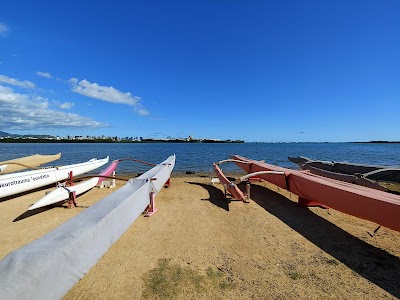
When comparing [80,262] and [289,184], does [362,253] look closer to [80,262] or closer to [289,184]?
[289,184]

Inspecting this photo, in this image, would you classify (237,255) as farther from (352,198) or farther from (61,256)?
(61,256)

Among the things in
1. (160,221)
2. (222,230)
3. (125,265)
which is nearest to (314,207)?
(222,230)

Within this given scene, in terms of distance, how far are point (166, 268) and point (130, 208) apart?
1.37 m

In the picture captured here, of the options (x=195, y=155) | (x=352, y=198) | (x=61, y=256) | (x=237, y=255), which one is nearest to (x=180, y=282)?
(x=237, y=255)

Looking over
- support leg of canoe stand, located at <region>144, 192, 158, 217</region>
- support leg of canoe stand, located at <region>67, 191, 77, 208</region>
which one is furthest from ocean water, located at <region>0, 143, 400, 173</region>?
support leg of canoe stand, located at <region>144, 192, 158, 217</region>

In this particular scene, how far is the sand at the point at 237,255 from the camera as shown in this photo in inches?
146

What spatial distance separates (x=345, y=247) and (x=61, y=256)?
5.55m

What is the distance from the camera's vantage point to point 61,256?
2541 mm

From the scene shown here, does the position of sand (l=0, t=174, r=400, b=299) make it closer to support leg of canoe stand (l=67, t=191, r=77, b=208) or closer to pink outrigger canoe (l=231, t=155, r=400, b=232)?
support leg of canoe stand (l=67, t=191, r=77, b=208)

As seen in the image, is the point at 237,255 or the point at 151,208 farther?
the point at 151,208

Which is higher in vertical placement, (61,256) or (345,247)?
(61,256)

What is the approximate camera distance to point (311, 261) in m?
4.59

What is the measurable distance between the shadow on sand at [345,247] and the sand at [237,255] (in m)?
0.02

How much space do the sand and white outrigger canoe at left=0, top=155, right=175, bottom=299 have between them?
920 millimetres
